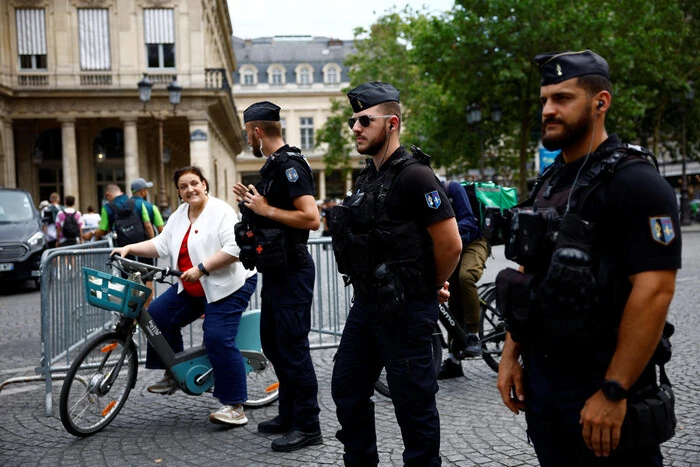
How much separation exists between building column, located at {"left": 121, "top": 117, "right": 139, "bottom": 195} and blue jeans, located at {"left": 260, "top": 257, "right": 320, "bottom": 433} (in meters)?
29.0

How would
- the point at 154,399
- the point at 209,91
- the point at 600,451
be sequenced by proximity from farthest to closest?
1. the point at 209,91
2. the point at 154,399
3. the point at 600,451

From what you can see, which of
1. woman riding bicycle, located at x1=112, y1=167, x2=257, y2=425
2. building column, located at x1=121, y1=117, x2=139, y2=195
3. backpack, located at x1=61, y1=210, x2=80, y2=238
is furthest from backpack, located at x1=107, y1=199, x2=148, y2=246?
building column, located at x1=121, y1=117, x2=139, y2=195

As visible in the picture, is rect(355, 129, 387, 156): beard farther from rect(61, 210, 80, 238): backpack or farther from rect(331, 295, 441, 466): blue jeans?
rect(61, 210, 80, 238): backpack

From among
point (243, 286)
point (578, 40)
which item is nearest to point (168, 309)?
point (243, 286)

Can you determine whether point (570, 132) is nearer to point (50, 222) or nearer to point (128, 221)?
point (128, 221)

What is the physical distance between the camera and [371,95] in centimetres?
343

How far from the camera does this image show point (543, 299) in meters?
2.20

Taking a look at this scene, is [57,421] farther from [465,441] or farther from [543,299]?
[543,299]

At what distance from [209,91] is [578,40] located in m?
15.4

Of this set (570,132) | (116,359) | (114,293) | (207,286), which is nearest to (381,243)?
(570,132)

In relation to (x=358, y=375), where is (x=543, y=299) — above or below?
above

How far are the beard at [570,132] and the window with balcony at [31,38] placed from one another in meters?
33.5

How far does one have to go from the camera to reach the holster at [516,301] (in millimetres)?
2305

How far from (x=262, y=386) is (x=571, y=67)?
4.38 meters
